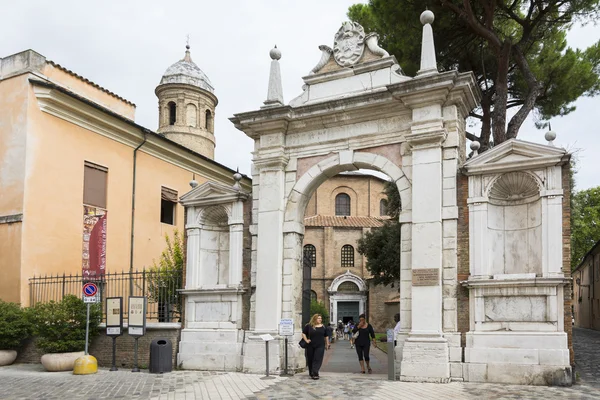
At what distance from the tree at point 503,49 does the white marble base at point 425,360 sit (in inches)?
323

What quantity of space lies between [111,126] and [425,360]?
13.1 meters

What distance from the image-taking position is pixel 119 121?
19.3 m

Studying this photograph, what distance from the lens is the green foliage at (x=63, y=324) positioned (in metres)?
14.0

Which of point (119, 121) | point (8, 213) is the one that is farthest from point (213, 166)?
point (8, 213)

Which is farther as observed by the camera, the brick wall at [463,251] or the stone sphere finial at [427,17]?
the stone sphere finial at [427,17]

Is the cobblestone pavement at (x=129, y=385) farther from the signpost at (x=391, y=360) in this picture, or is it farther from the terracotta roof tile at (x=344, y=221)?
the terracotta roof tile at (x=344, y=221)

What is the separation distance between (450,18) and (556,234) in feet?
29.4

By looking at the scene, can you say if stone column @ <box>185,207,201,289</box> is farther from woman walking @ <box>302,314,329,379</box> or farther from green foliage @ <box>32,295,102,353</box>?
woman walking @ <box>302,314,329,379</box>

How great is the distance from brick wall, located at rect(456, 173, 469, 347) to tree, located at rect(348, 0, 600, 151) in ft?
20.7

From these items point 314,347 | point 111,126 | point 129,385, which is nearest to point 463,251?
point 314,347

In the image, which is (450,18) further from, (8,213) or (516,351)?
(8,213)

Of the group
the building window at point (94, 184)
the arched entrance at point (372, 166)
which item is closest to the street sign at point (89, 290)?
the arched entrance at point (372, 166)

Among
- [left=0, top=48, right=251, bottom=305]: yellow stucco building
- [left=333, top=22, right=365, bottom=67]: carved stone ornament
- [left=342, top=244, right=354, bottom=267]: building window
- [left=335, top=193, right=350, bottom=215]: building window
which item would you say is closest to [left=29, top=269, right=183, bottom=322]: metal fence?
[left=0, top=48, right=251, bottom=305]: yellow stucco building

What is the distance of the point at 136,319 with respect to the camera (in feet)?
44.4
